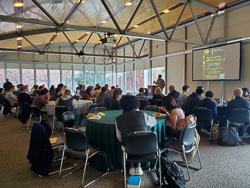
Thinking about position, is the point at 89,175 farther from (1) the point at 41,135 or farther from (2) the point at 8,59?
(2) the point at 8,59

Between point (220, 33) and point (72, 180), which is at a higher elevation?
point (220, 33)

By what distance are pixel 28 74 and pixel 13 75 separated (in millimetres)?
1071

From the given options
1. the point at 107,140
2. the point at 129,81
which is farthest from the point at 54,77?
the point at 107,140

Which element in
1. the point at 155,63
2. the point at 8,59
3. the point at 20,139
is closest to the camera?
the point at 20,139

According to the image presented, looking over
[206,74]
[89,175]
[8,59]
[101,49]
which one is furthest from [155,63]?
[8,59]

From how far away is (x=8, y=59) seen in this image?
14.2 m

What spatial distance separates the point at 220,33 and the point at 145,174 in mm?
6909

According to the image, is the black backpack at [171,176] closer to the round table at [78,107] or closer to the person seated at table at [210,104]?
the person seated at table at [210,104]

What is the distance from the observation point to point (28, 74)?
49.7ft

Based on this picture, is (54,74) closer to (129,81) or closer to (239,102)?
(129,81)

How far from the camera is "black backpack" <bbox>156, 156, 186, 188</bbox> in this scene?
251cm

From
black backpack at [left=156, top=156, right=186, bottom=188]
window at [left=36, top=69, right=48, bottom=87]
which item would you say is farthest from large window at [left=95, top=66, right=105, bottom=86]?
black backpack at [left=156, top=156, right=186, bottom=188]

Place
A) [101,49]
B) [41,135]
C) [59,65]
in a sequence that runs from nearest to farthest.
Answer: [41,135] < [59,65] < [101,49]

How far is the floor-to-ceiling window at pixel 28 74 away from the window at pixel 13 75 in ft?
1.39
